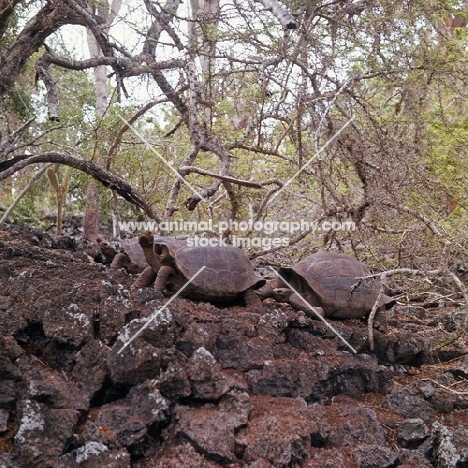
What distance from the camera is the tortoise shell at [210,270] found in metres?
4.89

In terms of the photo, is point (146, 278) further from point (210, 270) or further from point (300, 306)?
point (300, 306)

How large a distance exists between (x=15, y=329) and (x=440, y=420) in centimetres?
268

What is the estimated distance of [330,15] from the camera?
17.6 feet

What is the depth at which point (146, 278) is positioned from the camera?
5062 mm

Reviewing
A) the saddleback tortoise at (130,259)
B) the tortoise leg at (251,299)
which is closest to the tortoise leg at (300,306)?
the tortoise leg at (251,299)

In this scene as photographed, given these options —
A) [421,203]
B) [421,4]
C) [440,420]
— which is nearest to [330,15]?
[421,4]

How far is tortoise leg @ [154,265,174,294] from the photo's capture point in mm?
4809

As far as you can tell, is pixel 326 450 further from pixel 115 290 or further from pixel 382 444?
pixel 115 290

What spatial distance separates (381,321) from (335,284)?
1.75 feet

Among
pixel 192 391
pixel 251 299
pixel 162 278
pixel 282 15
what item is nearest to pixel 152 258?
pixel 162 278

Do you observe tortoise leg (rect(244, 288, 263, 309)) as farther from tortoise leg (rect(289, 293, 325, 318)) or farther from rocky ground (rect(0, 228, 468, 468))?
rocky ground (rect(0, 228, 468, 468))

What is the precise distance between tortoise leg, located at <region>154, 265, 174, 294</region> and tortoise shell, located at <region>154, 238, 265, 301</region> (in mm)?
88

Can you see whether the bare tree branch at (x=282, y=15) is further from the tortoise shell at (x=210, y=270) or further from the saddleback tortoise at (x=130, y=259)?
the saddleback tortoise at (x=130, y=259)

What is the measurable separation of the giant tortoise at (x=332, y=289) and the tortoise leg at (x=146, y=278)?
3.22ft
